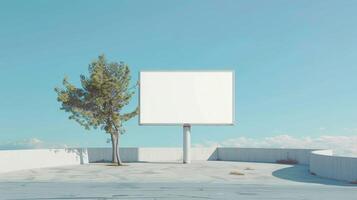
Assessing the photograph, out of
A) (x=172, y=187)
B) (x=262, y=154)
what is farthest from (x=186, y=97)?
(x=172, y=187)

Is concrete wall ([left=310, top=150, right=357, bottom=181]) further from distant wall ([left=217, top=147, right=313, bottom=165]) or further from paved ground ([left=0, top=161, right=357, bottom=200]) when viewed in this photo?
distant wall ([left=217, top=147, right=313, bottom=165])

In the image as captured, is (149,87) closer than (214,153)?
Yes

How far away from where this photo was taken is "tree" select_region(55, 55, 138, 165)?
133 feet

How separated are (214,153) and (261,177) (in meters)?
20.0

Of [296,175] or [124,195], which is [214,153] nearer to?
[296,175]

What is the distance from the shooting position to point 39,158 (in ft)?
120

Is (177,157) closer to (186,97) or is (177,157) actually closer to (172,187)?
(186,97)

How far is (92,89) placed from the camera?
1598 inches

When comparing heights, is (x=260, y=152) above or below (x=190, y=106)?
below

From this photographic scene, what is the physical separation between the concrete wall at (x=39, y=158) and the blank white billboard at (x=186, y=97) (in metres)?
6.37

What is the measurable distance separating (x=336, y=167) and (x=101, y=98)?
784 inches

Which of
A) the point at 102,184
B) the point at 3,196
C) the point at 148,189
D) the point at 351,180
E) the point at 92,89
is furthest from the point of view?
the point at 92,89

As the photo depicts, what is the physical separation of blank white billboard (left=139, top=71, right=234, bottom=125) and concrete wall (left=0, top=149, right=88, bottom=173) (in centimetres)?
637

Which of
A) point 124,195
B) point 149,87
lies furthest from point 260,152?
point 124,195
